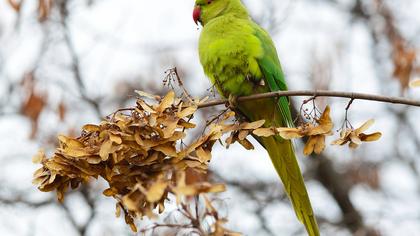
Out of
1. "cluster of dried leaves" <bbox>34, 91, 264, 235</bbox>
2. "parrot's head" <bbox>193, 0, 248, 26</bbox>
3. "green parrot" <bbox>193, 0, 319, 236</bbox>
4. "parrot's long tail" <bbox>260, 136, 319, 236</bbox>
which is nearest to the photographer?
"cluster of dried leaves" <bbox>34, 91, 264, 235</bbox>

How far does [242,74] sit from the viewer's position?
3578 mm

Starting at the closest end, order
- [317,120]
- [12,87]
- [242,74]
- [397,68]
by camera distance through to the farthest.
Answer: [317,120], [242,74], [397,68], [12,87]

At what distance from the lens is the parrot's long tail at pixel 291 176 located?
3299 millimetres

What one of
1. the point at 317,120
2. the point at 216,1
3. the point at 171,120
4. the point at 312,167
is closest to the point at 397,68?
the point at 312,167

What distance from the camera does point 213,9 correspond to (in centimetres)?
422

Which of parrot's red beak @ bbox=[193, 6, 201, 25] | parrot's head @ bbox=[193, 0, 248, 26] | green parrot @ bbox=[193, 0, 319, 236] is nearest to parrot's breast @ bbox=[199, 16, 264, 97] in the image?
green parrot @ bbox=[193, 0, 319, 236]

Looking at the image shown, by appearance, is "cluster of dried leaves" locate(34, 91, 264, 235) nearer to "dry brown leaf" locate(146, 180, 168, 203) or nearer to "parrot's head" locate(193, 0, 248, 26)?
"dry brown leaf" locate(146, 180, 168, 203)

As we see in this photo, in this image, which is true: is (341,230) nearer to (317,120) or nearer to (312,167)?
(312,167)

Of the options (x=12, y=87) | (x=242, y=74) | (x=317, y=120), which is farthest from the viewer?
(x=12, y=87)

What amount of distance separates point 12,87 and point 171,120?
12.7ft

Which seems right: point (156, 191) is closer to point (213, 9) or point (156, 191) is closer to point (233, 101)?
point (233, 101)

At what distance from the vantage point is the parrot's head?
417 cm

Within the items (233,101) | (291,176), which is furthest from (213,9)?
(291,176)

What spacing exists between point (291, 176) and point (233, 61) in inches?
28.0
